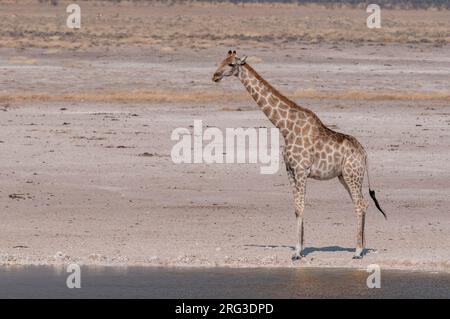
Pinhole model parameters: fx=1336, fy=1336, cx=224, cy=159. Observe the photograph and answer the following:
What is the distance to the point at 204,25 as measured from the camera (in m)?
73.8

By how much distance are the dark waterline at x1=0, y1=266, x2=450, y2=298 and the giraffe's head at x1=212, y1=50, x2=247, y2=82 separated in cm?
223

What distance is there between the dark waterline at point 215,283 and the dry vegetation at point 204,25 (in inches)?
1381

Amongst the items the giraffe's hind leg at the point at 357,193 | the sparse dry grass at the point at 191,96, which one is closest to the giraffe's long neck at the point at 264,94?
the giraffe's hind leg at the point at 357,193

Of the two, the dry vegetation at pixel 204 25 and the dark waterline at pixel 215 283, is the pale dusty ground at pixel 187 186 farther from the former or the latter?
the dry vegetation at pixel 204 25

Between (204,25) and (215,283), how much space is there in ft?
198

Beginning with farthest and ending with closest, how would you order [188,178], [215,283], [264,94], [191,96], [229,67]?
[191,96] → [188,178] → [264,94] → [229,67] → [215,283]

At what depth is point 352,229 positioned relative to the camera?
685 inches

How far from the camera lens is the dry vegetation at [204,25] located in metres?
55.3

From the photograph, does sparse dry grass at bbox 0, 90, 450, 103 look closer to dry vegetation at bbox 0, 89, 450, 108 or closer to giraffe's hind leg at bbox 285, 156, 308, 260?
dry vegetation at bbox 0, 89, 450, 108

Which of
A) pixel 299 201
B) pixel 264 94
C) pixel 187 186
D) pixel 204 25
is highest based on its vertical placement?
pixel 264 94

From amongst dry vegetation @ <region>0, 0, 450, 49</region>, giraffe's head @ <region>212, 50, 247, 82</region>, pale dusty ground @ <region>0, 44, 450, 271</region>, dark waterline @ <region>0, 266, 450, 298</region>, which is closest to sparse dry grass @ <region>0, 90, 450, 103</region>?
pale dusty ground @ <region>0, 44, 450, 271</region>

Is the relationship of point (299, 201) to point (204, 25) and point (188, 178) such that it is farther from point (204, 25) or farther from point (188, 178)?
point (204, 25)

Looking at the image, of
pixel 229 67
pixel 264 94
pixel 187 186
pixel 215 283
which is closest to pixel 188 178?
pixel 187 186

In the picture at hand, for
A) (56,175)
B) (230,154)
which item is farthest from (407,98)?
(56,175)
